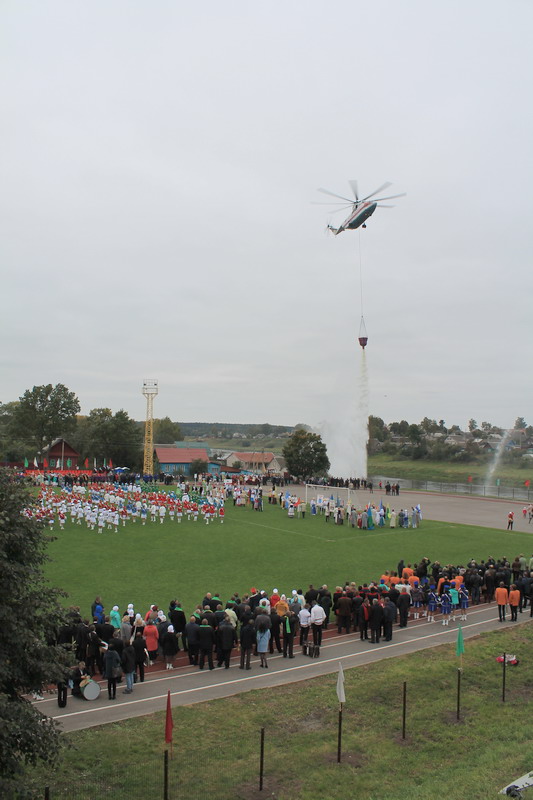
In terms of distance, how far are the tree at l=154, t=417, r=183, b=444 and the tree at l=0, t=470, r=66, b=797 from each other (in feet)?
419

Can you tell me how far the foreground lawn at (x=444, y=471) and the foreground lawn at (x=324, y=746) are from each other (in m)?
73.6

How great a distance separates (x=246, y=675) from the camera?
13453 mm

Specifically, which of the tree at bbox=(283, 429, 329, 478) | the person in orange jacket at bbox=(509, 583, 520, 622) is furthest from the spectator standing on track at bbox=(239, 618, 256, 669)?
the tree at bbox=(283, 429, 329, 478)

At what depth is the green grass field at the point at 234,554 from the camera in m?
20.8

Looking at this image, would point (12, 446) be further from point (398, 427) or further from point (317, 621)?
point (398, 427)

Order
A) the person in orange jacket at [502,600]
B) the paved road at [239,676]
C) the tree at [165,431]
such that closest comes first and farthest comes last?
1. the paved road at [239,676]
2. the person in orange jacket at [502,600]
3. the tree at [165,431]

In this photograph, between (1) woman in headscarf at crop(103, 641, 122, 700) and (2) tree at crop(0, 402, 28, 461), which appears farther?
(2) tree at crop(0, 402, 28, 461)

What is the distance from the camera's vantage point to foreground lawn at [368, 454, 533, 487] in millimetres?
86000

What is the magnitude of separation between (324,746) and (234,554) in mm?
17169

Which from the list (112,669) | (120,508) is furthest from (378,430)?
(112,669)

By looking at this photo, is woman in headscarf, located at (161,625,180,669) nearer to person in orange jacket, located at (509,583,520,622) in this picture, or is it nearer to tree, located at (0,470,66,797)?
tree, located at (0,470,66,797)

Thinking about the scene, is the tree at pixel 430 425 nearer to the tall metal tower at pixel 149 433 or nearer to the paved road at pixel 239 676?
the tall metal tower at pixel 149 433

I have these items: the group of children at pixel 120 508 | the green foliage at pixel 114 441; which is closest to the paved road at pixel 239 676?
the group of children at pixel 120 508

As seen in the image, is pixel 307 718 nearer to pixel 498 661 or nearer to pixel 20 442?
pixel 498 661
